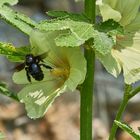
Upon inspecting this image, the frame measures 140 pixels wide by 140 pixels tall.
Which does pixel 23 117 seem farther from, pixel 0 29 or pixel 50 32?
pixel 50 32

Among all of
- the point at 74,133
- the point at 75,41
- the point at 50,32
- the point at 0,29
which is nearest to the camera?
the point at 75,41

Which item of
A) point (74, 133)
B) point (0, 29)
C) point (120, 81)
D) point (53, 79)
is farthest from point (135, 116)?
point (53, 79)

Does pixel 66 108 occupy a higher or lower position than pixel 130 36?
lower

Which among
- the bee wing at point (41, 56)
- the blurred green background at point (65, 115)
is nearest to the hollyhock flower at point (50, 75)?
the bee wing at point (41, 56)

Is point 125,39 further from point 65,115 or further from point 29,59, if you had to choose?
point 65,115

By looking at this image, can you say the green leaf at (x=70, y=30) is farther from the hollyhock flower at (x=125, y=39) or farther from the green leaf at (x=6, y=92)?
the green leaf at (x=6, y=92)

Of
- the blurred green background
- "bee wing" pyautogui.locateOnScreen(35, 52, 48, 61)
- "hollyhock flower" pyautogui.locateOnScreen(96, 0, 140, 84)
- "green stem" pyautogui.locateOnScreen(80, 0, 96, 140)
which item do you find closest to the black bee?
"bee wing" pyautogui.locateOnScreen(35, 52, 48, 61)

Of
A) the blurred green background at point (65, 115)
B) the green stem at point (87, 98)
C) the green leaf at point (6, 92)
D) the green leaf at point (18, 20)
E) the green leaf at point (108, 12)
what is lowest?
the blurred green background at point (65, 115)

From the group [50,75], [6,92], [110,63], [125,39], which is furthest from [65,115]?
[110,63]
